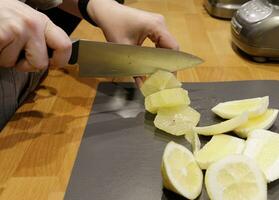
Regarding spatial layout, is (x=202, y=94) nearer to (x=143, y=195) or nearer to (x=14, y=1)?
(x=143, y=195)

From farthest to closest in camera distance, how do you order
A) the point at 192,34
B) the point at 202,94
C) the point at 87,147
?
the point at 192,34 → the point at 202,94 → the point at 87,147

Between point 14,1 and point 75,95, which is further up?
point 14,1

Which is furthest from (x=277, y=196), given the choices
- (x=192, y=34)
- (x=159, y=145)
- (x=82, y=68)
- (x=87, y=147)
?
(x=192, y=34)

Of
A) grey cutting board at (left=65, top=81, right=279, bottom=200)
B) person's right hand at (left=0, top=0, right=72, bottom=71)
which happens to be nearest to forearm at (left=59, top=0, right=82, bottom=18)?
grey cutting board at (left=65, top=81, right=279, bottom=200)

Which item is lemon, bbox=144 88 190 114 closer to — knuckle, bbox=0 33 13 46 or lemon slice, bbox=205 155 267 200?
lemon slice, bbox=205 155 267 200

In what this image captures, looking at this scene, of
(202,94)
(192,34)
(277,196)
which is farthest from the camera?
(192,34)

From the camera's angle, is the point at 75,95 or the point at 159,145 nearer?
the point at 159,145

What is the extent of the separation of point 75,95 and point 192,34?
0.45 metres

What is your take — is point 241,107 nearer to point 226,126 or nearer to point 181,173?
point 226,126

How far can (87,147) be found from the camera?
786mm

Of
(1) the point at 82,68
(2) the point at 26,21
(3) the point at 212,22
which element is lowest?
(3) the point at 212,22

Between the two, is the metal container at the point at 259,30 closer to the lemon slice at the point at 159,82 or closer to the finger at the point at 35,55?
the lemon slice at the point at 159,82

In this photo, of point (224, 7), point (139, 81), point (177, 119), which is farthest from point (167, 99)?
point (224, 7)

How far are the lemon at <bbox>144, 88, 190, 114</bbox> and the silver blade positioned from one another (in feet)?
0.29
